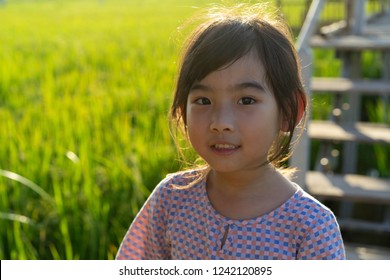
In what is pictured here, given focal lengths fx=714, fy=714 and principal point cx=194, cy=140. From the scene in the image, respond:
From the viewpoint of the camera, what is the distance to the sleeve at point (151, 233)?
1372mm

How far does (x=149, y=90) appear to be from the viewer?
4035mm

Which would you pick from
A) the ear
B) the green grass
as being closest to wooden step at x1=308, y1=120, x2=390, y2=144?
the green grass

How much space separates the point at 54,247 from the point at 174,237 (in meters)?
1.04

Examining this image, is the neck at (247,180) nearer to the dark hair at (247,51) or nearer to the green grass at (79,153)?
the dark hair at (247,51)

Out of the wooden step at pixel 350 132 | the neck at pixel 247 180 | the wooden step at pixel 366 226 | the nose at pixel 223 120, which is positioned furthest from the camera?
the wooden step at pixel 350 132

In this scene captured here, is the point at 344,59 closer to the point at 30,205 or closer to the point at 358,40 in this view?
the point at 358,40

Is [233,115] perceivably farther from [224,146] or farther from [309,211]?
[309,211]

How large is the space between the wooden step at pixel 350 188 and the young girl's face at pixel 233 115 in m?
1.61

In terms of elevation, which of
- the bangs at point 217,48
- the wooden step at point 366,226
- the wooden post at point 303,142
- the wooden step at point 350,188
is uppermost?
the bangs at point 217,48

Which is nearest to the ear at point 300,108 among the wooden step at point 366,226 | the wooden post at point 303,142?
the wooden post at point 303,142

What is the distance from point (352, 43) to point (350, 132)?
55 centimetres

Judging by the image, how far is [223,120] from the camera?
1.18 m

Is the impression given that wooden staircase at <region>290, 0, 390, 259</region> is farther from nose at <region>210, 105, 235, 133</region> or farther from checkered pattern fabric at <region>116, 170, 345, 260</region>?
nose at <region>210, 105, 235, 133</region>
